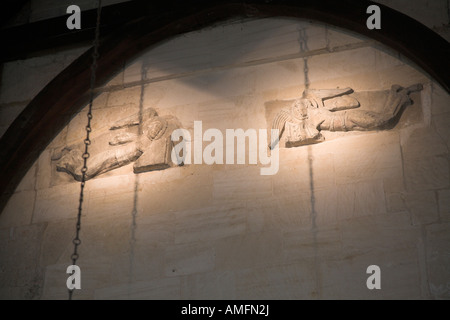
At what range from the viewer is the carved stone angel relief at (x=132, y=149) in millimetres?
5219

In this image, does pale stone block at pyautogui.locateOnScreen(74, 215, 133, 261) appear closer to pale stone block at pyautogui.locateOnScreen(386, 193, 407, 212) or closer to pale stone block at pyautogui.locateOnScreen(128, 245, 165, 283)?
pale stone block at pyautogui.locateOnScreen(128, 245, 165, 283)

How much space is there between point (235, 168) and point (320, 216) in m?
0.65

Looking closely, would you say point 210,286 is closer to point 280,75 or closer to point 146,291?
point 146,291

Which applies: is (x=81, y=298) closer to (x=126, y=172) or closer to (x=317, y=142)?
(x=126, y=172)

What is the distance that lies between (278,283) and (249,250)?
0.92 ft

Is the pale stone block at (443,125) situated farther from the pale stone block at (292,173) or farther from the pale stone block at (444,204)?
the pale stone block at (292,173)

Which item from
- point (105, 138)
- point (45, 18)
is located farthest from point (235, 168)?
point (45, 18)

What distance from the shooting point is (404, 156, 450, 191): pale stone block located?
4566mm

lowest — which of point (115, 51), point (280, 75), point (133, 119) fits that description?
point (133, 119)

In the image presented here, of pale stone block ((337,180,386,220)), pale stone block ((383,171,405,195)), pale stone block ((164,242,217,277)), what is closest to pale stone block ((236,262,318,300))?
pale stone block ((164,242,217,277))

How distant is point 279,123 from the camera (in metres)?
5.06

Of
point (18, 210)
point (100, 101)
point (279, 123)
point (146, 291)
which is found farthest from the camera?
point (100, 101)

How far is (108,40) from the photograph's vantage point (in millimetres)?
5695

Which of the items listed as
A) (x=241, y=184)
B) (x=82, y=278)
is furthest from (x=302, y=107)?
(x=82, y=278)
